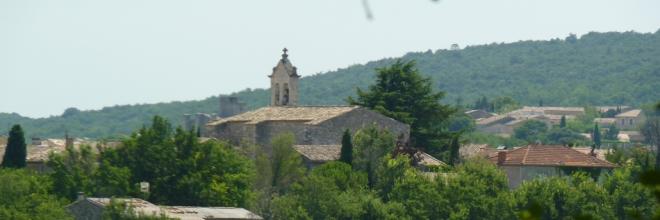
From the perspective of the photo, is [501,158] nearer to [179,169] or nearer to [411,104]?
[411,104]

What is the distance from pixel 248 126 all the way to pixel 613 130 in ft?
392

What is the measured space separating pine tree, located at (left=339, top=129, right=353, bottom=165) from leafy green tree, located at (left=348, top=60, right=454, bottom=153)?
9.61 metres

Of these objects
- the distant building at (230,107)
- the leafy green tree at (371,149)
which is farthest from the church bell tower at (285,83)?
the distant building at (230,107)

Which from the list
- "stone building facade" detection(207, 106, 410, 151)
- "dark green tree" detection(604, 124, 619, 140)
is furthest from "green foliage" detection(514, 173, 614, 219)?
"dark green tree" detection(604, 124, 619, 140)

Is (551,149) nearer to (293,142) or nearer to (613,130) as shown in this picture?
(293,142)

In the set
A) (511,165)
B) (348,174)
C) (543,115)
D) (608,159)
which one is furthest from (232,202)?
(543,115)

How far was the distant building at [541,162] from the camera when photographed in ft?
237

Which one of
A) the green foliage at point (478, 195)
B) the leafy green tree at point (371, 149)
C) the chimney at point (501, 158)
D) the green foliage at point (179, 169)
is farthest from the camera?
the chimney at point (501, 158)

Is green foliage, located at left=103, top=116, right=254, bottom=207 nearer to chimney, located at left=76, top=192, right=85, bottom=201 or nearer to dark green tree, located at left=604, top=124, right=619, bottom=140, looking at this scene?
chimney, located at left=76, top=192, right=85, bottom=201

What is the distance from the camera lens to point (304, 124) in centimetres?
6544

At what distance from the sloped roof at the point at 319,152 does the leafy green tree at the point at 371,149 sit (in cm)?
149

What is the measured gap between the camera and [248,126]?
6662 cm

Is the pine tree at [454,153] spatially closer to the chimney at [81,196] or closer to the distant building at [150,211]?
the distant building at [150,211]

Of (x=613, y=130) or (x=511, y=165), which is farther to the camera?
(x=613, y=130)
